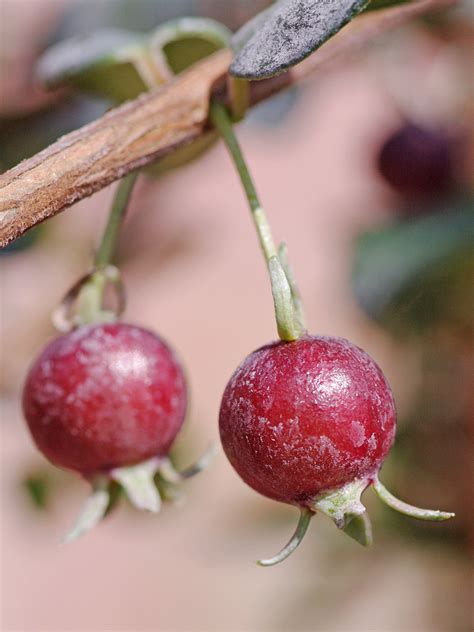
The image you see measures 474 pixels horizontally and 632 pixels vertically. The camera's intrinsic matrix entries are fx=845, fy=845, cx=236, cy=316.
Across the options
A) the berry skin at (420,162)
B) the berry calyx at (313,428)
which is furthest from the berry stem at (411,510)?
the berry skin at (420,162)

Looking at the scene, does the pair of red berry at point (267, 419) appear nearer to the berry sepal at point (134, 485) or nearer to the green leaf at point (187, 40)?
the berry sepal at point (134, 485)

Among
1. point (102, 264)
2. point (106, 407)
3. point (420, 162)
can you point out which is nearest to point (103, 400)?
point (106, 407)

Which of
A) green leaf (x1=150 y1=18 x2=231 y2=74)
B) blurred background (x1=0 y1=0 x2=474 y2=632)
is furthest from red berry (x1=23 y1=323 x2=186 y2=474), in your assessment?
blurred background (x1=0 y1=0 x2=474 y2=632)

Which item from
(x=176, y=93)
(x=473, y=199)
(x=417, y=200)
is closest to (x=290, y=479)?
(x=176, y=93)

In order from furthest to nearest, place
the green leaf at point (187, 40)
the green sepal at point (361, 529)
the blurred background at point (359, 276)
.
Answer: the blurred background at point (359, 276) → the green leaf at point (187, 40) → the green sepal at point (361, 529)

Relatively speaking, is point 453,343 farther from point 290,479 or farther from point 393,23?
point 290,479

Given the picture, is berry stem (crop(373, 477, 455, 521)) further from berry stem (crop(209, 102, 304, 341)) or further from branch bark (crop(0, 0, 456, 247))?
branch bark (crop(0, 0, 456, 247))
